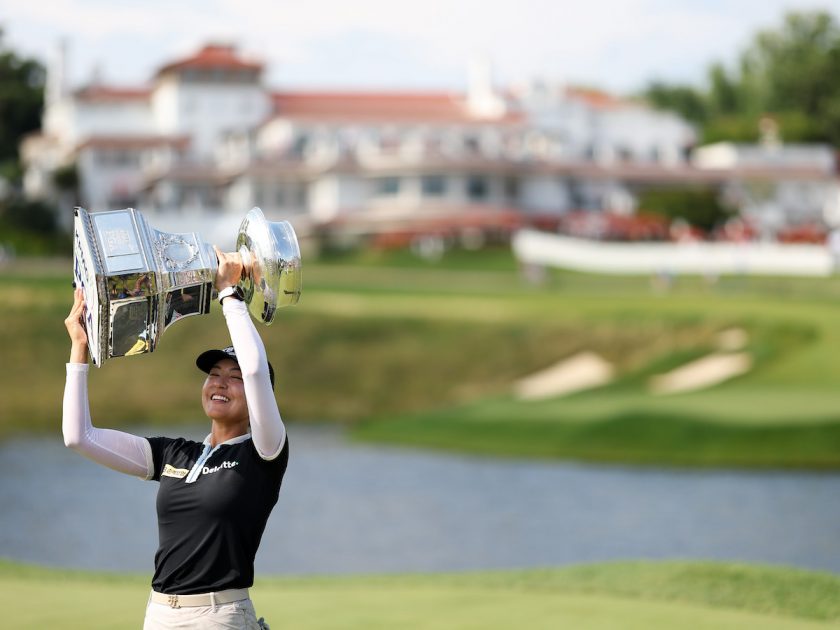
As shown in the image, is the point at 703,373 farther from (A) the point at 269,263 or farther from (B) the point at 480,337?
(A) the point at 269,263

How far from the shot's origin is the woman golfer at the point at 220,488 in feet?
22.2

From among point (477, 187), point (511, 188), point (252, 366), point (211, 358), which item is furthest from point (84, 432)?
point (511, 188)

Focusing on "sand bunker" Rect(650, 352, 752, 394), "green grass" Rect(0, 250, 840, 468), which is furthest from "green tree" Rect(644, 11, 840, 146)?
"sand bunker" Rect(650, 352, 752, 394)

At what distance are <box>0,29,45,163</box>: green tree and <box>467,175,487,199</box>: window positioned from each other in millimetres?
37568

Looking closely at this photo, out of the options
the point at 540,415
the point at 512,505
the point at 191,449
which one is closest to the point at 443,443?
the point at 540,415

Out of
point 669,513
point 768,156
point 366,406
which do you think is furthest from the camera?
point 768,156

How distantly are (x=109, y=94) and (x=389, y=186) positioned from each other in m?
22.3

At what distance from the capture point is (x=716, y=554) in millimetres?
21578

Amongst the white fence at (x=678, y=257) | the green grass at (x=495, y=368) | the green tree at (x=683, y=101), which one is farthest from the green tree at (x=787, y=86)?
the green grass at (x=495, y=368)

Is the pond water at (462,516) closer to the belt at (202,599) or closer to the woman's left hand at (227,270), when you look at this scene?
the belt at (202,599)

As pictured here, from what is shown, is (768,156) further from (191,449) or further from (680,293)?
(191,449)

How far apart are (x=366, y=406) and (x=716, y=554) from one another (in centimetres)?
2454

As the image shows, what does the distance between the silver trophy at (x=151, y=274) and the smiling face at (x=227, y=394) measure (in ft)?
1.21

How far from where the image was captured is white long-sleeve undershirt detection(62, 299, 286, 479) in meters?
6.71
